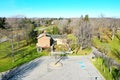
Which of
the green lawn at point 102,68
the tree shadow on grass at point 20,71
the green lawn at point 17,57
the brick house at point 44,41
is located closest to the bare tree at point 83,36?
the brick house at point 44,41

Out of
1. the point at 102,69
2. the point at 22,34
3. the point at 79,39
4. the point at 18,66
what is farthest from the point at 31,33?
the point at 102,69

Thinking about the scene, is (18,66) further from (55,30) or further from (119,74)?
(55,30)

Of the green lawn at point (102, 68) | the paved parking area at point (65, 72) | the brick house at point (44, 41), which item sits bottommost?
the paved parking area at point (65, 72)

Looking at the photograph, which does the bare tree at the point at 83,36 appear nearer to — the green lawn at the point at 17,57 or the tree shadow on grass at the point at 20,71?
the green lawn at the point at 17,57

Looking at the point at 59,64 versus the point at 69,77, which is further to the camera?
the point at 59,64

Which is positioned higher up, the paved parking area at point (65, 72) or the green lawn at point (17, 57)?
the green lawn at point (17, 57)

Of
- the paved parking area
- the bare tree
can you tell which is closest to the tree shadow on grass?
the paved parking area
